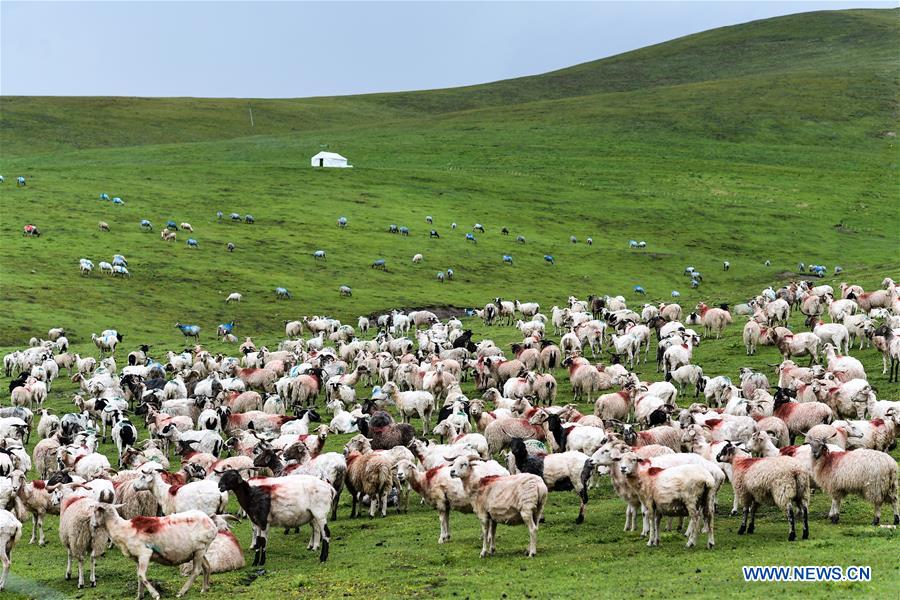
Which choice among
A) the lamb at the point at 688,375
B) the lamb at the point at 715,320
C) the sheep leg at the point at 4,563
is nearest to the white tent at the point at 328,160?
the lamb at the point at 715,320

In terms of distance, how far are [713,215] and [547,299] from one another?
37302 mm

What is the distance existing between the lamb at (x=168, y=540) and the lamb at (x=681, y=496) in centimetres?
725

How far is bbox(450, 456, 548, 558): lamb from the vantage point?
655 inches

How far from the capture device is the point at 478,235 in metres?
80.2

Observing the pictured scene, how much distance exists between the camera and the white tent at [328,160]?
360 feet

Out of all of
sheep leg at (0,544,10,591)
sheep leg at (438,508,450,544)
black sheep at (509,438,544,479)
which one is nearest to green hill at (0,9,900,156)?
black sheep at (509,438,544,479)

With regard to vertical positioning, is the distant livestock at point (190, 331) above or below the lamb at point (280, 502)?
above

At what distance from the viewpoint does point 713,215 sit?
92750 mm

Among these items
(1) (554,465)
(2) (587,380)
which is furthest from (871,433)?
(2) (587,380)

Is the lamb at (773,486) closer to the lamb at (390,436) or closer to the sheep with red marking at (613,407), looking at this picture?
the lamb at (390,436)

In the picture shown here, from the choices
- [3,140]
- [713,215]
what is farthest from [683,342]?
[3,140]

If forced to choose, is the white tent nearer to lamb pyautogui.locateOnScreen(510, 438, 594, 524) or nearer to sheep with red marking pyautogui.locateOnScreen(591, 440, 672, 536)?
lamb pyautogui.locateOnScreen(510, 438, 594, 524)

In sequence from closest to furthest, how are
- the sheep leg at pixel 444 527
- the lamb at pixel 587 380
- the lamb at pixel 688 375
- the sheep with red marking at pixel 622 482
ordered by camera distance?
the sheep with red marking at pixel 622 482 → the sheep leg at pixel 444 527 → the lamb at pixel 688 375 → the lamb at pixel 587 380

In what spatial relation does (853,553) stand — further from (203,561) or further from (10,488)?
(10,488)
